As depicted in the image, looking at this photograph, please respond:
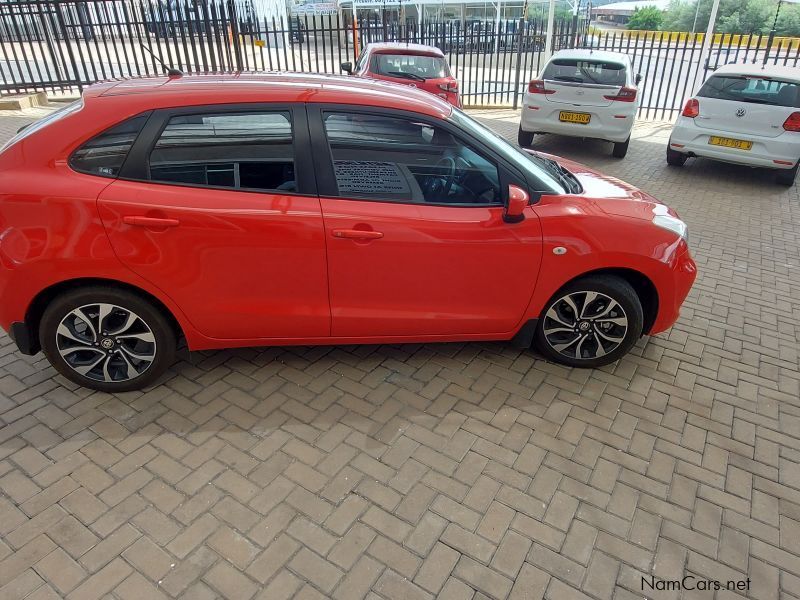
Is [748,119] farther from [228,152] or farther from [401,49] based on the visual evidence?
[228,152]

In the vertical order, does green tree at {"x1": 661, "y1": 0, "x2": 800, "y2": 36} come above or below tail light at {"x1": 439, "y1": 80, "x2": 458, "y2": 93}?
above

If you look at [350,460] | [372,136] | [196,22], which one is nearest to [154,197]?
[372,136]

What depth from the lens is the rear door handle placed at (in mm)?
2711

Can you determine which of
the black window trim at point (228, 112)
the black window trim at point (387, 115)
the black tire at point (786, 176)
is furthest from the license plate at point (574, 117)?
the black window trim at point (228, 112)

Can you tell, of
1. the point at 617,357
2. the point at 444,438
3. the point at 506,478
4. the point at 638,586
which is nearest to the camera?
the point at 638,586

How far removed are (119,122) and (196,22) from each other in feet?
36.9

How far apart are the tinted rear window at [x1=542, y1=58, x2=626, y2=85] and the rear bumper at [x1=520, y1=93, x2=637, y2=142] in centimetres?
42

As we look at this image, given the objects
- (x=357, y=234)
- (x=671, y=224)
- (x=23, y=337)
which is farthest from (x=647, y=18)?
(x=23, y=337)

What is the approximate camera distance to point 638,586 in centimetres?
223

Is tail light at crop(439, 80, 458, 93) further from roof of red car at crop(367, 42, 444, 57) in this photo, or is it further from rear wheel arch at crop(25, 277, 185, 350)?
rear wheel arch at crop(25, 277, 185, 350)

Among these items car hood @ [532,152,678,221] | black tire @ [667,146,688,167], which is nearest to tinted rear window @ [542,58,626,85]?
black tire @ [667,146,688,167]

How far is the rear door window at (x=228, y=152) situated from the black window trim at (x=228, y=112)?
2 cm

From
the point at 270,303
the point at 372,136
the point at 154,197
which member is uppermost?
the point at 372,136

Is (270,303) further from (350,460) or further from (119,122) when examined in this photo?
(119,122)
